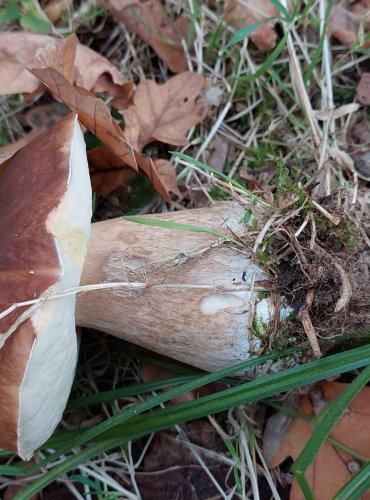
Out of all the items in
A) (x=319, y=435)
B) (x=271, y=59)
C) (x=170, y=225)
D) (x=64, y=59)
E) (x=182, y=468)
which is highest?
(x=64, y=59)

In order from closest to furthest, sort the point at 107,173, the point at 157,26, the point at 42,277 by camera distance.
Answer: the point at 42,277, the point at 107,173, the point at 157,26

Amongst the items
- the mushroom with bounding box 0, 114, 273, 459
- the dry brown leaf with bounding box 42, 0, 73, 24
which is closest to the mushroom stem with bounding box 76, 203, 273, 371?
the mushroom with bounding box 0, 114, 273, 459

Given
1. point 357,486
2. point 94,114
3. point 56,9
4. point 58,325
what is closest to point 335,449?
point 357,486

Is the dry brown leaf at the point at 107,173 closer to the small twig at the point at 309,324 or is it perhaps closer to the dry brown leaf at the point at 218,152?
the dry brown leaf at the point at 218,152

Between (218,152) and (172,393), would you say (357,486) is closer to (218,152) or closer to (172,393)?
(172,393)

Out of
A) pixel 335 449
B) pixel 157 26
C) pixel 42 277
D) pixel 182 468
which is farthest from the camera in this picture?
pixel 157 26

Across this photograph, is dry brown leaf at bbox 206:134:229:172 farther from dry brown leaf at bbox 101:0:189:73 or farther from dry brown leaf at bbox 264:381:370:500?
dry brown leaf at bbox 264:381:370:500

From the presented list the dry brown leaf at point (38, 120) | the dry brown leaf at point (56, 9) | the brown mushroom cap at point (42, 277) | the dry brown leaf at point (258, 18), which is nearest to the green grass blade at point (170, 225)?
the brown mushroom cap at point (42, 277)
